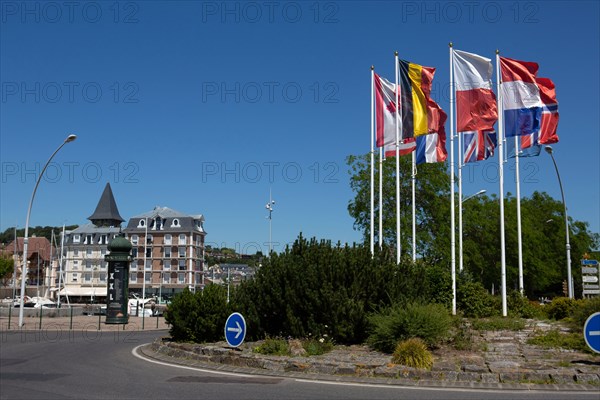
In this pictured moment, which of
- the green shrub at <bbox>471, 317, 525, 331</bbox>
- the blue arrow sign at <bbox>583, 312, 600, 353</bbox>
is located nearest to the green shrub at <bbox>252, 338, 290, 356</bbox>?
the green shrub at <bbox>471, 317, 525, 331</bbox>

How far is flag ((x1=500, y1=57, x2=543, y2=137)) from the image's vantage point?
2408 cm

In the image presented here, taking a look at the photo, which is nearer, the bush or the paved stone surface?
the paved stone surface

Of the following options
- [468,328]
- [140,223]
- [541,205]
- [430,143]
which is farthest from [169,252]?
[468,328]

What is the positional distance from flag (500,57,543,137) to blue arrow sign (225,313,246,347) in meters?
14.4

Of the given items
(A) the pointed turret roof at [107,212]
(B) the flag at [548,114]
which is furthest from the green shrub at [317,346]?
(A) the pointed turret roof at [107,212]

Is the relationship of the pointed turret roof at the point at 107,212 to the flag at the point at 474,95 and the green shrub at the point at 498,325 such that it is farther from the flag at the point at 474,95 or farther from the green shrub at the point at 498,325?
the green shrub at the point at 498,325

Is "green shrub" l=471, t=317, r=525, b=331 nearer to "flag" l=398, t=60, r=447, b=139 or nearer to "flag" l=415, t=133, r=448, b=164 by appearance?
"flag" l=398, t=60, r=447, b=139

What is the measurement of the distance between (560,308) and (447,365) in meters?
11.9

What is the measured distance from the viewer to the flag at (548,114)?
78.8ft

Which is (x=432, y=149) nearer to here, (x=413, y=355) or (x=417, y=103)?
(x=417, y=103)

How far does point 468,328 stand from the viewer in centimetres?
1741

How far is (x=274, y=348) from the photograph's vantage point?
15375 millimetres

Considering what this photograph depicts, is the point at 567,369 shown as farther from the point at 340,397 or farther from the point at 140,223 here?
the point at 140,223

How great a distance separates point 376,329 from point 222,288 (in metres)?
5.71
